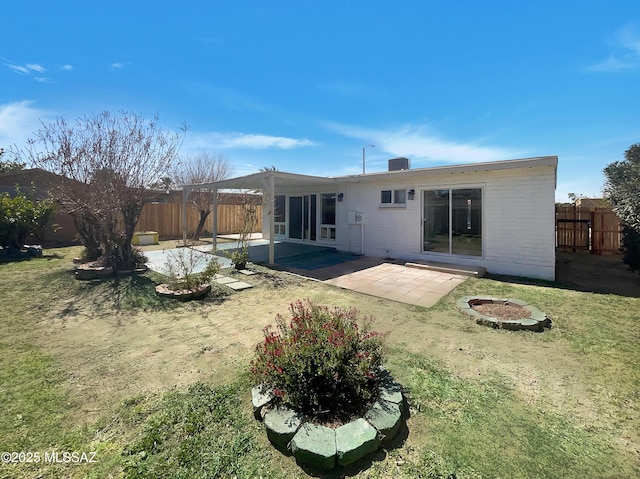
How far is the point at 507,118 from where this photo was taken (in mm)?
10586

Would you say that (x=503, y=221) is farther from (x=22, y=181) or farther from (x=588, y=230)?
(x=22, y=181)

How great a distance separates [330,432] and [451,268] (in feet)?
23.4

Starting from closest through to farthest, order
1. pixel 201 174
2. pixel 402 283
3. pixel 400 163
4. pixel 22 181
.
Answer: pixel 402 283
pixel 400 163
pixel 22 181
pixel 201 174

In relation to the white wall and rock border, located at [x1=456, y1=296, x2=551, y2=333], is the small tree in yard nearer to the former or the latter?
the white wall

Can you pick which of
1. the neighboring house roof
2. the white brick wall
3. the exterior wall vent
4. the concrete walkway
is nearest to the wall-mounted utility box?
the white brick wall

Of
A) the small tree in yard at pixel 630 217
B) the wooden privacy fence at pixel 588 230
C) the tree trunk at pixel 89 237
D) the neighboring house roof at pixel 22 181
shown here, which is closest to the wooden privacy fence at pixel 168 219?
the neighboring house roof at pixel 22 181

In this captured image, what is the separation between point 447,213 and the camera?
8781 mm

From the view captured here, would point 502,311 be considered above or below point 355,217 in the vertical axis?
below

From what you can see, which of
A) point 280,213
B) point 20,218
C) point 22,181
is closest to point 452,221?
point 280,213

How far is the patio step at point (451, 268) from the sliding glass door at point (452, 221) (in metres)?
0.49

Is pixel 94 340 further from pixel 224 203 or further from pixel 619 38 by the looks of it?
pixel 224 203

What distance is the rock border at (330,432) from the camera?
76.4 inches

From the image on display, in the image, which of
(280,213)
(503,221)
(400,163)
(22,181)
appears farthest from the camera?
(280,213)

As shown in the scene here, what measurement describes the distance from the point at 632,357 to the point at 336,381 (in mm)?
3870
